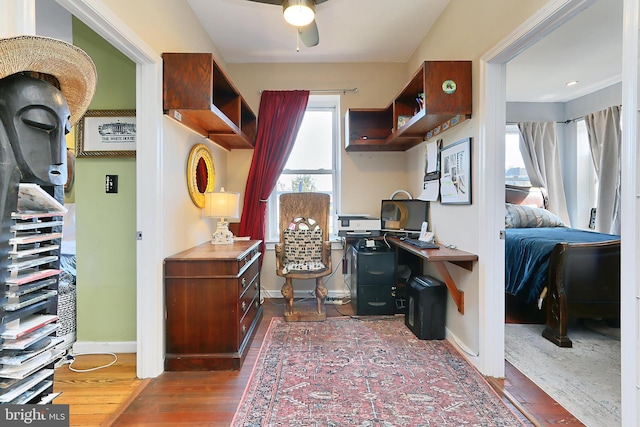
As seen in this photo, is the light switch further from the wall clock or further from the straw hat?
the straw hat

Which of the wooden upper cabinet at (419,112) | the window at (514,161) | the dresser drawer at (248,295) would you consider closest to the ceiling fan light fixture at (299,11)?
the wooden upper cabinet at (419,112)

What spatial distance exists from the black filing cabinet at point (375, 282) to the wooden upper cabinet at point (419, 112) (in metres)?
1.24

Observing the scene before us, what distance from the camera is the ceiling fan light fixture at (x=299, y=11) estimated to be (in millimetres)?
2123

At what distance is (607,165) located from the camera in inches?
163

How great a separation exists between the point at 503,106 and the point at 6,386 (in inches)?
105

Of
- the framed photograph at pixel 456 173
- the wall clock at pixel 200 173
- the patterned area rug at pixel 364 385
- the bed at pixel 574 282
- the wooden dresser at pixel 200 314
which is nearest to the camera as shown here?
the patterned area rug at pixel 364 385

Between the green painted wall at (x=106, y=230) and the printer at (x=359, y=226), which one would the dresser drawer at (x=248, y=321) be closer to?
the green painted wall at (x=106, y=230)

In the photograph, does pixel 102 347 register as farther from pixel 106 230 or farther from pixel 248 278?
pixel 248 278

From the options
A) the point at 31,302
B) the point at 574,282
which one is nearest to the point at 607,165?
the point at 574,282

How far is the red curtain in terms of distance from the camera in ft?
11.6

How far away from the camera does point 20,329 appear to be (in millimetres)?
801

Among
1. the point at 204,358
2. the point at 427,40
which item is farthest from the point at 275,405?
the point at 427,40

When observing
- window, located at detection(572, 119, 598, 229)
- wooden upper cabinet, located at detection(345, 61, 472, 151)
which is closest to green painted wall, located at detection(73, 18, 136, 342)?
wooden upper cabinet, located at detection(345, 61, 472, 151)

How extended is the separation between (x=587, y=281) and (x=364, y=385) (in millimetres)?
2118
